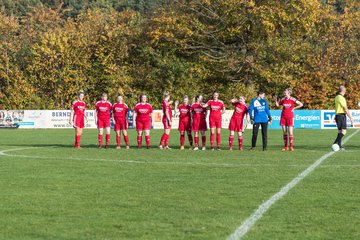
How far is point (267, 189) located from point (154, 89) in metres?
53.9

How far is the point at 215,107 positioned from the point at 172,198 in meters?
13.9

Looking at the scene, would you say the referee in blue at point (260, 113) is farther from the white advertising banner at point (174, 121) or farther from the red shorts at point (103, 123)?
the white advertising banner at point (174, 121)

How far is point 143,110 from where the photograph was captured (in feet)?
86.5

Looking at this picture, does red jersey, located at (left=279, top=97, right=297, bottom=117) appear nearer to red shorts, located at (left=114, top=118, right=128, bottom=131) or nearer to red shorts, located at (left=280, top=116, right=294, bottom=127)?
red shorts, located at (left=280, top=116, right=294, bottom=127)

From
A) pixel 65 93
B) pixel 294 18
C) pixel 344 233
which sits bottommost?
pixel 344 233

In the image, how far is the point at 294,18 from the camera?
60.2 metres

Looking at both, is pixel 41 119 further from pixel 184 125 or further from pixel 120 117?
pixel 184 125

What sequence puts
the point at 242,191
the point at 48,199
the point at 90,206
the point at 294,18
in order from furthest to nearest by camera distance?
the point at 294,18
the point at 242,191
the point at 48,199
the point at 90,206

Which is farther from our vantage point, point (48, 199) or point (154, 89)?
point (154, 89)

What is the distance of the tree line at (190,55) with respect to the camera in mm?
60781

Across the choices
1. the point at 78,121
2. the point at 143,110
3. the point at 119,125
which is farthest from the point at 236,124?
the point at 78,121

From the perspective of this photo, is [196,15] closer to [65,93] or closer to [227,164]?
[65,93]

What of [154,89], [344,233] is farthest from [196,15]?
[344,233]

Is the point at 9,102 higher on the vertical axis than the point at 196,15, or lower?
lower
